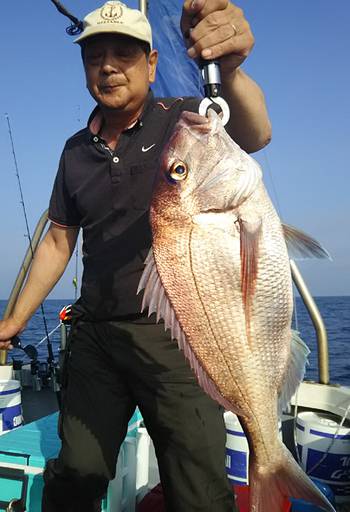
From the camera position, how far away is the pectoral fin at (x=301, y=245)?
6.28 feet

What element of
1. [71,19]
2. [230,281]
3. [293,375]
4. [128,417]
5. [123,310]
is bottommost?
[128,417]

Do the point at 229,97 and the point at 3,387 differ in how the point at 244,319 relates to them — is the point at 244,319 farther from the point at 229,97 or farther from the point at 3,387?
the point at 3,387

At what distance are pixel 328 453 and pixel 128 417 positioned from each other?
196 cm

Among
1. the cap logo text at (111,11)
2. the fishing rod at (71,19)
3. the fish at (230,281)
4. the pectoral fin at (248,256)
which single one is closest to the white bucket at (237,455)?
the fish at (230,281)

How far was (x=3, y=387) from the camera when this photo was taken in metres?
4.58

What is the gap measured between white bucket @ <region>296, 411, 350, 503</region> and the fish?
2.14 m

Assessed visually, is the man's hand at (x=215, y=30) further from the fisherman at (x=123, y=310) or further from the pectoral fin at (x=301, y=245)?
the pectoral fin at (x=301, y=245)

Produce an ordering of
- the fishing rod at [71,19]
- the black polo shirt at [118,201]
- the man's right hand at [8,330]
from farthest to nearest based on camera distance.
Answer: the fishing rod at [71,19] → the man's right hand at [8,330] → the black polo shirt at [118,201]

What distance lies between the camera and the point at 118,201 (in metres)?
2.68

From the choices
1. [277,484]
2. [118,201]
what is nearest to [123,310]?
[118,201]

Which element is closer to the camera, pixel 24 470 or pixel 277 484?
pixel 277 484

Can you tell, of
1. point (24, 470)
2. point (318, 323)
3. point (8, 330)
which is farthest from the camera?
point (318, 323)

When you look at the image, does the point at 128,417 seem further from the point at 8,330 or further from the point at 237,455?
the point at 237,455

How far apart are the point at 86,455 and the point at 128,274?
1.05 meters
